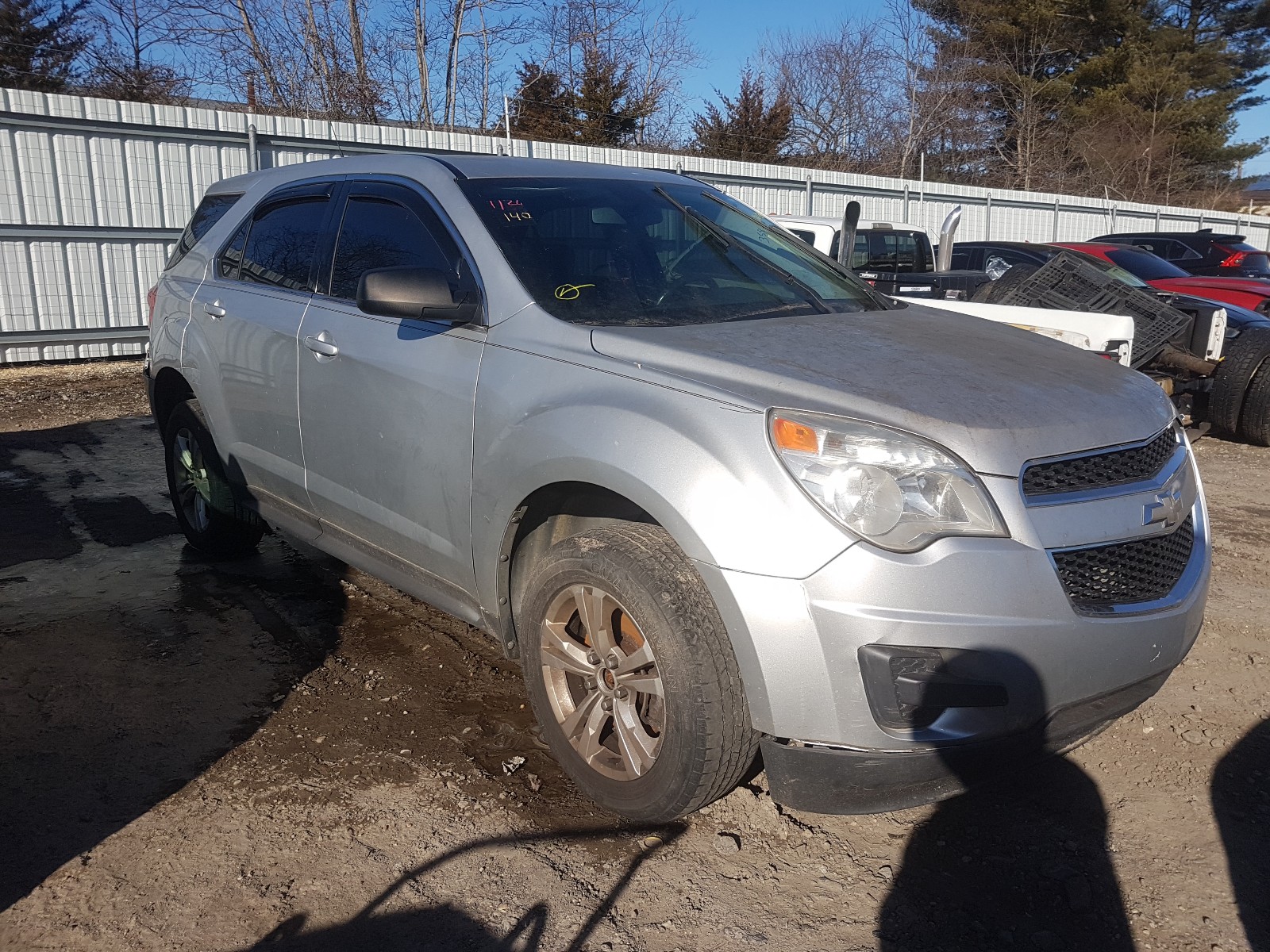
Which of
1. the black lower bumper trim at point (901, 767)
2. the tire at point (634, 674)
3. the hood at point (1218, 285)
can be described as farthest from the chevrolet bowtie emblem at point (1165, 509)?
the hood at point (1218, 285)

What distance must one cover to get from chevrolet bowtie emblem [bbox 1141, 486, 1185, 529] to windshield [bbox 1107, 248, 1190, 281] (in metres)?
10.5

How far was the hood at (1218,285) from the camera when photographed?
37.1 ft

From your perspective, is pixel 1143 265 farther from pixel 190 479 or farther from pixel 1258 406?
pixel 190 479

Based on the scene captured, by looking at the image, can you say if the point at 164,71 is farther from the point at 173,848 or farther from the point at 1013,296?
the point at 173,848

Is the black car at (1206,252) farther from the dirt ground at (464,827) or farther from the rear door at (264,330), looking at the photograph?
the rear door at (264,330)

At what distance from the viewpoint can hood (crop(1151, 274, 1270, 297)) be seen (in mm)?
11320

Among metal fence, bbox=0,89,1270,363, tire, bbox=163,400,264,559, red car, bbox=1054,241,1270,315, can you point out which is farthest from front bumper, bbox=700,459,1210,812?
red car, bbox=1054,241,1270,315

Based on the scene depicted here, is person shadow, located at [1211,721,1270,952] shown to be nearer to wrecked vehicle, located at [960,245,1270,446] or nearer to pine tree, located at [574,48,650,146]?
wrecked vehicle, located at [960,245,1270,446]

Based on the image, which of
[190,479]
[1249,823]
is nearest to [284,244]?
[190,479]

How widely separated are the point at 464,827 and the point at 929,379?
1.73 m

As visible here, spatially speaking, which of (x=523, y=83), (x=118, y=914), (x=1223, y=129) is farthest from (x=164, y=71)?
(x=1223, y=129)

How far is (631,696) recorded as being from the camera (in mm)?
2742

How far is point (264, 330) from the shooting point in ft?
13.3

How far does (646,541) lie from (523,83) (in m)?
25.0
